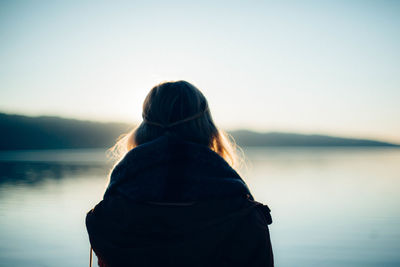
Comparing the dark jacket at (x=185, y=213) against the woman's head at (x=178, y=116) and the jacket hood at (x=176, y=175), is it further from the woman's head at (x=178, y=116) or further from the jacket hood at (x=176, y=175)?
the woman's head at (x=178, y=116)

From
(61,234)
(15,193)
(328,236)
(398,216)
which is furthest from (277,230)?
(15,193)

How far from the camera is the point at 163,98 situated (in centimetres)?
Result: 136

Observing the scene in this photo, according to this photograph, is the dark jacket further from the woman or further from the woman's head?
the woman's head

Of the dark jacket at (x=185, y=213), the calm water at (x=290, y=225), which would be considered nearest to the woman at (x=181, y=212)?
the dark jacket at (x=185, y=213)

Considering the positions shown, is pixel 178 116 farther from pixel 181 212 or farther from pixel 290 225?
pixel 290 225

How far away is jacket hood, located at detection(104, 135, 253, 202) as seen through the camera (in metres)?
1.15

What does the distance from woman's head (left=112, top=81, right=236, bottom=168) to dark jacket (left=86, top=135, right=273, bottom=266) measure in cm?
10

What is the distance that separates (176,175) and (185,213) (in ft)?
0.45

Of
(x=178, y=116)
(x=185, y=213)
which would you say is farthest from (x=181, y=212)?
(x=178, y=116)

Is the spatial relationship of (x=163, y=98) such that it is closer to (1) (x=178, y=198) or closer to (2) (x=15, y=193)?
(1) (x=178, y=198)

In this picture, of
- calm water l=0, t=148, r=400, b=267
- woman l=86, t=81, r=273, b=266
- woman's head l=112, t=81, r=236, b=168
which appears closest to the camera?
woman l=86, t=81, r=273, b=266

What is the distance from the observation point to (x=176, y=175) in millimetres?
1170

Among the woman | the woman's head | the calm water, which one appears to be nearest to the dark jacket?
Result: the woman

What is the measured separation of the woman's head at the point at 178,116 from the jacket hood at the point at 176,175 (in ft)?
0.31
